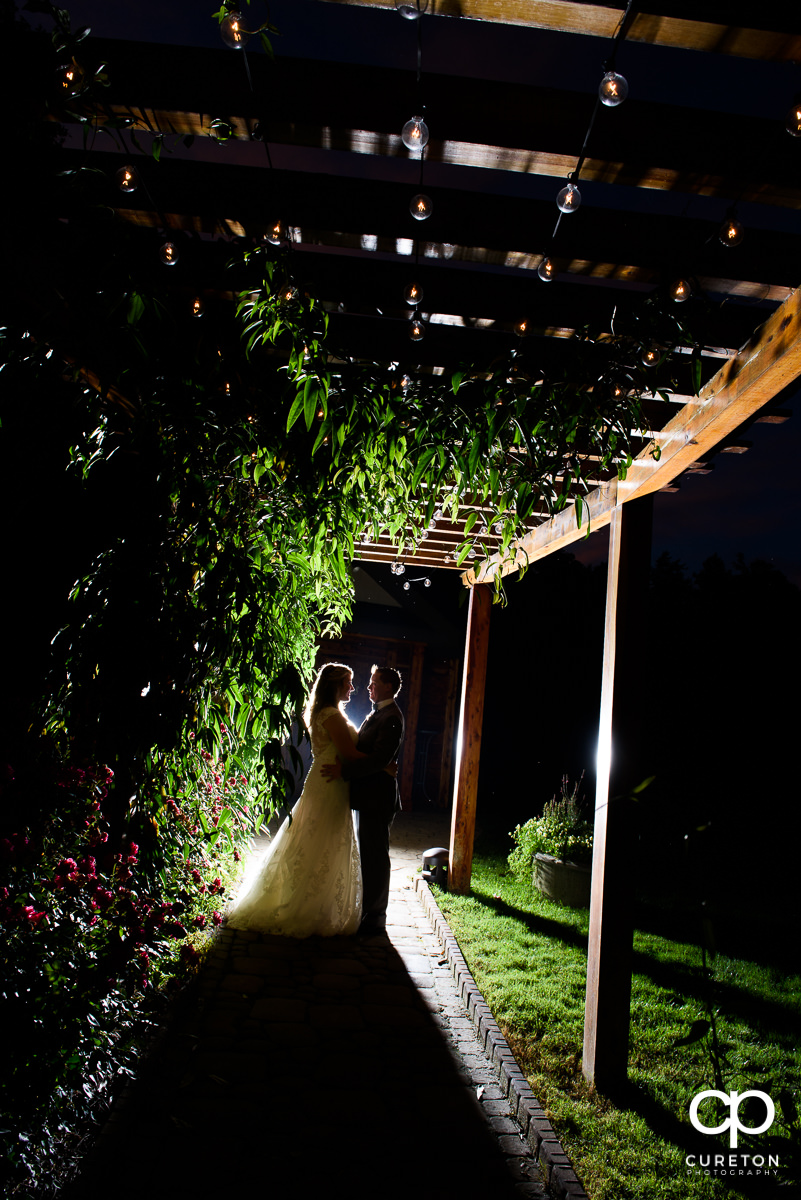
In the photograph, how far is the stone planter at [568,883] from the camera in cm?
592

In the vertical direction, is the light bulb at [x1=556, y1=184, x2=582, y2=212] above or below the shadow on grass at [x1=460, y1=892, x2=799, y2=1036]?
above

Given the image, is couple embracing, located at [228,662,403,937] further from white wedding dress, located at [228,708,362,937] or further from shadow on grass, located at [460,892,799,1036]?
shadow on grass, located at [460,892,799,1036]

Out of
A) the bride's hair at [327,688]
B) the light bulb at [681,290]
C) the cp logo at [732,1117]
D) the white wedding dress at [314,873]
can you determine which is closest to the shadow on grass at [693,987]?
the cp logo at [732,1117]

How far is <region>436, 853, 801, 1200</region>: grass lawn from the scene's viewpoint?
229cm

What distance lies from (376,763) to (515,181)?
11.9ft

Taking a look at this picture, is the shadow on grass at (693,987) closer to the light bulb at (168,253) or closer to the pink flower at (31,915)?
the pink flower at (31,915)

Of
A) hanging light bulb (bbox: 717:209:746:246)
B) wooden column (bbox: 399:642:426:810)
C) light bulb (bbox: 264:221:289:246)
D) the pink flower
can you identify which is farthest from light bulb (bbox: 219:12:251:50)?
wooden column (bbox: 399:642:426:810)

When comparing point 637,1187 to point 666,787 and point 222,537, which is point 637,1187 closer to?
point 222,537

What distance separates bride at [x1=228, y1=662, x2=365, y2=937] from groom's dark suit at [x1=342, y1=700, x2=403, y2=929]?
85 millimetres

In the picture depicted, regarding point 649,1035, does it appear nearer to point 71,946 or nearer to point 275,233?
point 71,946

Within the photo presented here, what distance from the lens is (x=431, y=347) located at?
107 inches

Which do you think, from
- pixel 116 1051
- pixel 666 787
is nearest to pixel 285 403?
pixel 116 1051

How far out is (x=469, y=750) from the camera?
6309 mm

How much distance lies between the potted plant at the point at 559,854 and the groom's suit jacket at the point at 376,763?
2157 millimetres
